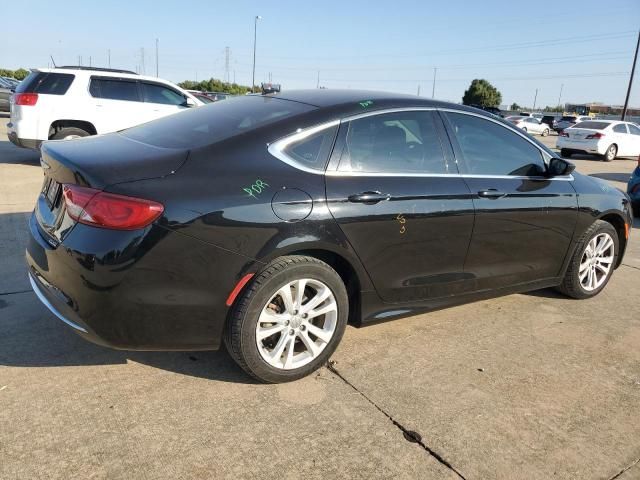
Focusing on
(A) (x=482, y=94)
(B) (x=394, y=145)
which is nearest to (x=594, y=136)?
(B) (x=394, y=145)

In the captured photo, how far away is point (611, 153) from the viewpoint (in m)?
18.9

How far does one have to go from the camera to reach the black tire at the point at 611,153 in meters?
18.8

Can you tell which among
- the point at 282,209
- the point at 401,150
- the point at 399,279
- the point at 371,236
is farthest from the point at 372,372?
the point at 401,150

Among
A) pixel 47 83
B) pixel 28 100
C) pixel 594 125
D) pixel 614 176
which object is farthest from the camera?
pixel 594 125

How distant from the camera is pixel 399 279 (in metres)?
3.29

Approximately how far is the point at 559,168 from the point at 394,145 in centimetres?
151

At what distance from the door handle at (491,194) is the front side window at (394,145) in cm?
32

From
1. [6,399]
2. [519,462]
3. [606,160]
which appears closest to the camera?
[519,462]

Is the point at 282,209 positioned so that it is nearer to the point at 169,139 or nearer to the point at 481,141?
the point at 169,139

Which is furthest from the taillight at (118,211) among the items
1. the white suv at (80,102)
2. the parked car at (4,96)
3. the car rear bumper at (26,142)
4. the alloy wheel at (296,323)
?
the parked car at (4,96)

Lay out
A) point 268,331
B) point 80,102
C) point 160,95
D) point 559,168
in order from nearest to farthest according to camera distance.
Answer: point 268,331 < point 559,168 < point 80,102 < point 160,95

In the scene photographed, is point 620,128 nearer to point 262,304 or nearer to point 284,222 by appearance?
point 284,222

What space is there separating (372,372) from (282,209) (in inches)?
45.5

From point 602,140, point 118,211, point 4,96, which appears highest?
point 602,140
